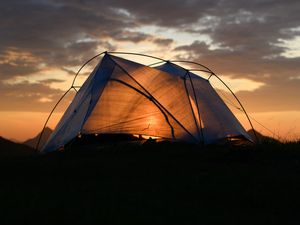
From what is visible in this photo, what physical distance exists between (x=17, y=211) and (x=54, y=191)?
2054 millimetres

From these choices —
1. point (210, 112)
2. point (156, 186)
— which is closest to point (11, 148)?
point (210, 112)

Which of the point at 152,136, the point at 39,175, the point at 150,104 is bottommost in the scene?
the point at 39,175

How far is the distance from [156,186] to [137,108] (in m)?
8.97

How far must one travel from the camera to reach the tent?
18.4m

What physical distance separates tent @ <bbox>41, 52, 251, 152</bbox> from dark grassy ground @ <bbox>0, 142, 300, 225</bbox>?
1.97 metres

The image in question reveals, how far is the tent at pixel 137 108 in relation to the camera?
60.4 ft

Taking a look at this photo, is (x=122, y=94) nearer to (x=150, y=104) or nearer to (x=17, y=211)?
(x=150, y=104)

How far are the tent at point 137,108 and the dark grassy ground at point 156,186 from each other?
1.97 meters

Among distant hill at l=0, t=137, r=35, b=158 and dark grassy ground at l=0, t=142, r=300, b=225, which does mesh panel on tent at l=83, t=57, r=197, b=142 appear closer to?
dark grassy ground at l=0, t=142, r=300, b=225

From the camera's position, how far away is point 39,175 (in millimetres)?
11977

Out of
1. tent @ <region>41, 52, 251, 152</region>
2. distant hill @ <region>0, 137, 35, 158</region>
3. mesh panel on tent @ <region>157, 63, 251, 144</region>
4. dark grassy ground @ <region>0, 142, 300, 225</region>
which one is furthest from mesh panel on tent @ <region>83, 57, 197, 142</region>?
distant hill @ <region>0, 137, 35, 158</region>

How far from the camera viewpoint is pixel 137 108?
1892 centimetres

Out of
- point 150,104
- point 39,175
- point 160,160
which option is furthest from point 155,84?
point 39,175

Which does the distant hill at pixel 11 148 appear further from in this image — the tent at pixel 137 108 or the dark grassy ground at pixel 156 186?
the dark grassy ground at pixel 156 186
